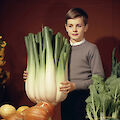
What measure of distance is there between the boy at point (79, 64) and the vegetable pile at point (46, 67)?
0.08 meters

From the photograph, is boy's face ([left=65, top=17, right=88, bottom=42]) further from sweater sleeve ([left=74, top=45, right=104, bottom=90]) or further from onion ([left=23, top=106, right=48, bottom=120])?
onion ([left=23, top=106, right=48, bottom=120])

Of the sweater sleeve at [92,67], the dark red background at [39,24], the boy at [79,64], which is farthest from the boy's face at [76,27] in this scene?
the dark red background at [39,24]

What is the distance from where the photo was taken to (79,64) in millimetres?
1085

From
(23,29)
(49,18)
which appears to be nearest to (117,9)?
(49,18)

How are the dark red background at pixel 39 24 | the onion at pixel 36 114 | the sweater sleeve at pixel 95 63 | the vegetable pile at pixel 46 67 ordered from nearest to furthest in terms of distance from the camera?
1. the onion at pixel 36 114
2. the vegetable pile at pixel 46 67
3. the sweater sleeve at pixel 95 63
4. the dark red background at pixel 39 24

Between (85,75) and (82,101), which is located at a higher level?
(85,75)

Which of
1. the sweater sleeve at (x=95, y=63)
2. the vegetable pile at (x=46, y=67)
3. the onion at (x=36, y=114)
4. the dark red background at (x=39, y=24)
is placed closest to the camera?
the onion at (x=36, y=114)

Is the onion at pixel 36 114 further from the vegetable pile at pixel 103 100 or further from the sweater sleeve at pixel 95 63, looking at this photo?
the sweater sleeve at pixel 95 63

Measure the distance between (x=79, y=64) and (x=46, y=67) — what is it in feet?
0.67

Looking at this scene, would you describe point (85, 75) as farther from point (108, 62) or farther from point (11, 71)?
point (11, 71)

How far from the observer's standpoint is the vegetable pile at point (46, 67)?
0.95 meters

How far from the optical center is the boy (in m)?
1.08

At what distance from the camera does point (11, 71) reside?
5.51 ft

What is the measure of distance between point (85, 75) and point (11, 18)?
0.89m
